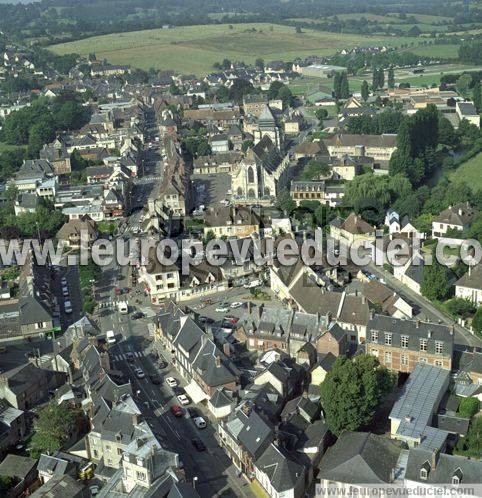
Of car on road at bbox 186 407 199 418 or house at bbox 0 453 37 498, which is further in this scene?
car on road at bbox 186 407 199 418

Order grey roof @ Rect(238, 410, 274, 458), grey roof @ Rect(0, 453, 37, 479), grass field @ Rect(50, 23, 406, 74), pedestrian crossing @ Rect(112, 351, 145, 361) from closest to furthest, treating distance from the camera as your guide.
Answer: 1. grey roof @ Rect(238, 410, 274, 458)
2. grey roof @ Rect(0, 453, 37, 479)
3. pedestrian crossing @ Rect(112, 351, 145, 361)
4. grass field @ Rect(50, 23, 406, 74)

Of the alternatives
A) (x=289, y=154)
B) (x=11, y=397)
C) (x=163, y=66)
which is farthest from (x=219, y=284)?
(x=163, y=66)

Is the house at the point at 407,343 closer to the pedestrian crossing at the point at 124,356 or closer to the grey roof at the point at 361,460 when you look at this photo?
the grey roof at the point at 361,460

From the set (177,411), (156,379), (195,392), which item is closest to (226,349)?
(195,392)

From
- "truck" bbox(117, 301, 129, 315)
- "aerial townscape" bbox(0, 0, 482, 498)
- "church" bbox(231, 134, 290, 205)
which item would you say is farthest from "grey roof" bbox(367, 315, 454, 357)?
"church" bbox(231, 134, 290, 205)

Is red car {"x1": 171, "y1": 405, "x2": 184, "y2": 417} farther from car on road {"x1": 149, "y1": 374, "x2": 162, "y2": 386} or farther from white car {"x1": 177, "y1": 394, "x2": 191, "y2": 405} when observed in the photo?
car on road {"x1": 149, "y1": 374, "x2": 162, "y2": 386}

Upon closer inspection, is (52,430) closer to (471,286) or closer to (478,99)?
(471,286)

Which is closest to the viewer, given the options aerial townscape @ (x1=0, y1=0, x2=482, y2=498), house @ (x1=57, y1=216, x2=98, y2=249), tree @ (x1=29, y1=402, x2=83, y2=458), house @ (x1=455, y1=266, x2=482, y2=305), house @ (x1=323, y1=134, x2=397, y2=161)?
aerial townscape @ (x1=0, y1=0, x2=482, y2=498)

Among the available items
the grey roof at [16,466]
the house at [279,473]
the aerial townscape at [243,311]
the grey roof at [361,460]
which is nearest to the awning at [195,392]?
the aerial townscape at [243,311]
